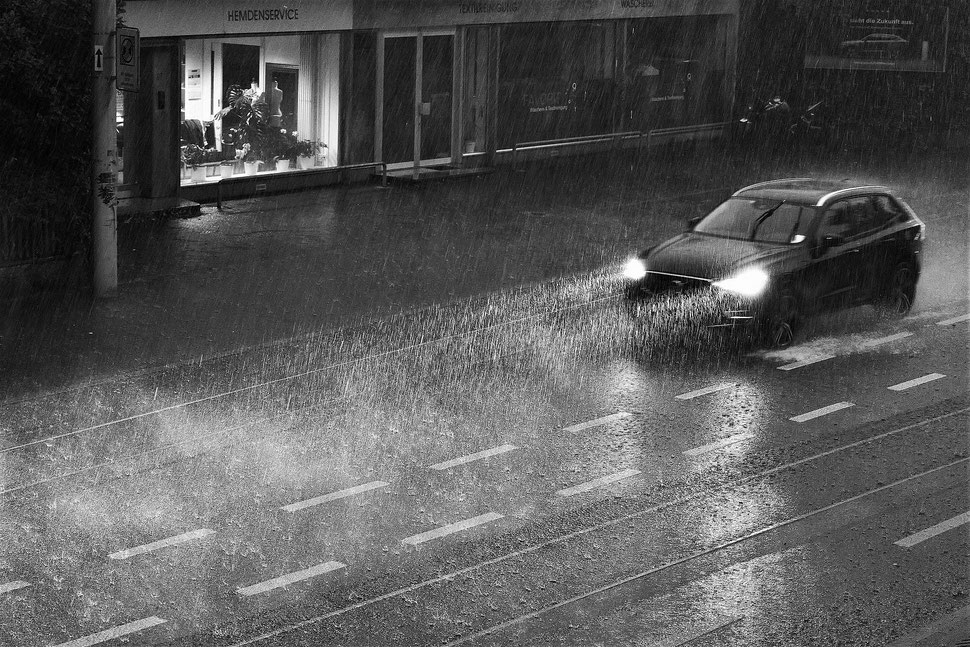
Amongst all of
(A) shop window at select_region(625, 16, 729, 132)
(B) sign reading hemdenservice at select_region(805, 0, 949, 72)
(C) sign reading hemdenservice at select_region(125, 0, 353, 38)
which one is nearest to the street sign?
(C) sign reading hemdenservice at select_region(125, 0, 353, 38)

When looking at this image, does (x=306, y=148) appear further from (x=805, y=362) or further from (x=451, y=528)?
(x=451, y=528)

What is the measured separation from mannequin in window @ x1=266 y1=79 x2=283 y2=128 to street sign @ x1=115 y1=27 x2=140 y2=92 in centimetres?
778

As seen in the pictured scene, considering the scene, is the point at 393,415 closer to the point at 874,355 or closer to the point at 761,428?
the point at 761,428

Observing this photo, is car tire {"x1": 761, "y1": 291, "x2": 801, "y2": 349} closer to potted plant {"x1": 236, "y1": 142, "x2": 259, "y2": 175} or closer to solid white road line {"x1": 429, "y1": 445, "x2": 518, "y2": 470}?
solid white road line {"x1": 429, "y1": 445, "x2": 518, "y2": 470}

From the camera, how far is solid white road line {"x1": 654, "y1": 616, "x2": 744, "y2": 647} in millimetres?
7473

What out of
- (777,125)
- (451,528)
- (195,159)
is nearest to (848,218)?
(451,528)

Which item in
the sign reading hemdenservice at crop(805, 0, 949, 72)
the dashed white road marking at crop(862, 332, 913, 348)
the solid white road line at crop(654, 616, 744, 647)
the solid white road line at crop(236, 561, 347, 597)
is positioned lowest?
the solid white road line at crop(654, 616, 744, 647)

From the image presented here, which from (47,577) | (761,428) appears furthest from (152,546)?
(761,428)

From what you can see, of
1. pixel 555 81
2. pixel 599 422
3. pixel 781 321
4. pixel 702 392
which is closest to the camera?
pixel 599 422

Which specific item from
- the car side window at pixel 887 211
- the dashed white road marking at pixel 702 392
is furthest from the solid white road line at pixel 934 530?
the car side window at pixel 887 211

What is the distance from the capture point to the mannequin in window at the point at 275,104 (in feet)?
75.3

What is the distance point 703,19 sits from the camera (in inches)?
1264

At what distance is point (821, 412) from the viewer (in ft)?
38.8

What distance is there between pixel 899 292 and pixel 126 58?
30.8 ft
